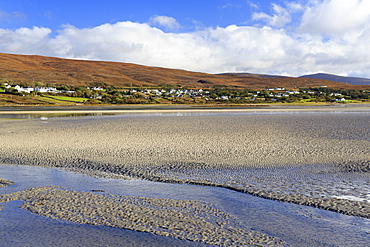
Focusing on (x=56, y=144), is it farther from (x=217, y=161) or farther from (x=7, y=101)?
(x=7, y=101)

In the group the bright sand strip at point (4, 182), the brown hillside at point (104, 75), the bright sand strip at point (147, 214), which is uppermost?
the brown hillside at point (104, 75)

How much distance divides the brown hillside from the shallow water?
107 meters

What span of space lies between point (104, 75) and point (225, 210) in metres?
132

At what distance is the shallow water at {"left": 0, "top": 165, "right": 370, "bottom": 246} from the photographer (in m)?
5.80

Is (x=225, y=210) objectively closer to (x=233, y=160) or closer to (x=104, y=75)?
(x=233, y=160)

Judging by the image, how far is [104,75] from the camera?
13375 centimetres

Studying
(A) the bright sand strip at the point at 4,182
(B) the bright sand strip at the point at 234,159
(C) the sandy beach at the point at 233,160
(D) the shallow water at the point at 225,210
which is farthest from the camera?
(A) the bright sand strip at the point at 4,182

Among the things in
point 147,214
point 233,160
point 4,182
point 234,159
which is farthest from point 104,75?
point 147,214

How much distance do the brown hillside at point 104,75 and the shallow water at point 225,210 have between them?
4210 inches

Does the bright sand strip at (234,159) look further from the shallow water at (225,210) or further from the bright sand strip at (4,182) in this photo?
the bright sand strip at (4,182)

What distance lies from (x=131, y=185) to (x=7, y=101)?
6682 cm

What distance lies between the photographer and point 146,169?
1132 cm

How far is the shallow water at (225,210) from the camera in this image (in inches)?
229

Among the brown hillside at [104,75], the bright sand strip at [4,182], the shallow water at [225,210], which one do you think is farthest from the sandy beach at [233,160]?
the brown hillside at [104,75]
